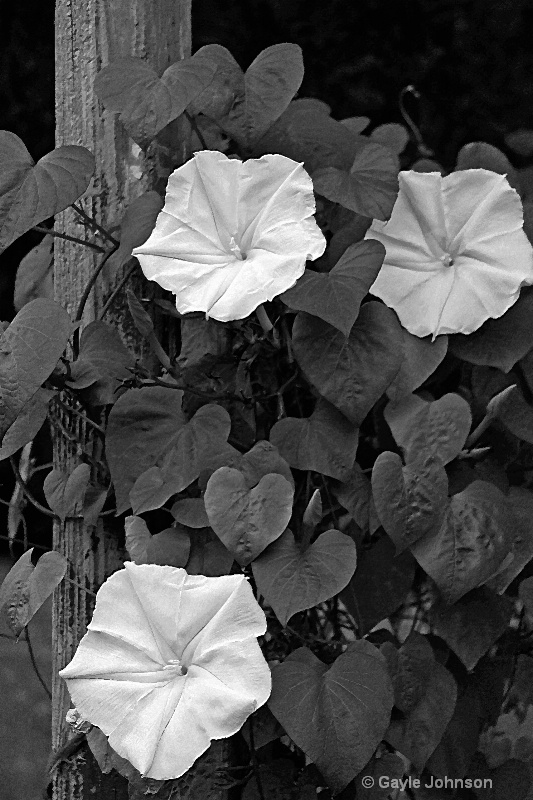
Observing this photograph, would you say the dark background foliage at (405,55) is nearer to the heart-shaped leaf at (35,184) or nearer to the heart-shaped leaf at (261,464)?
the heart-shaped leaf at (35,184)

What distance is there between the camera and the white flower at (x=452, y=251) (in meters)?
1.09

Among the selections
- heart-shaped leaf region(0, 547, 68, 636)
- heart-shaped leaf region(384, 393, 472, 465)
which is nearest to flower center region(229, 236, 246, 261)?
heart-shaped leaf region(384, 393, 472, 465)

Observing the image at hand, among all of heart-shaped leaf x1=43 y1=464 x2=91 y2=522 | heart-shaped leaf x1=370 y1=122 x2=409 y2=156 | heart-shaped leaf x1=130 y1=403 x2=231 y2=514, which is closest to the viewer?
heart-shaped leaf x1=130 y1=403 x2=231 y2=514

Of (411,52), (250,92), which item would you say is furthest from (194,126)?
(411,52)

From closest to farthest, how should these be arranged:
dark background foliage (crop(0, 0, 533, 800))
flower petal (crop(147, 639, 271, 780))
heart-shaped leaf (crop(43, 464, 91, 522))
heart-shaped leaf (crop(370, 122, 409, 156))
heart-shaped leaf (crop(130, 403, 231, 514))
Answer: flower petal (crop(147, 639, 271, 780)) < heart-shaped leaf (crop(130, 403, 231, 514)) < heart-shaped leaf (crop(43, 464, 91, 522)) < heart-shaped leaf (crop(370, 122, 409, 156)) < dark background foliage (crop(0, 0, 533, 800))

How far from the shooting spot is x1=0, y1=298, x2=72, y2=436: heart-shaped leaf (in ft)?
3.23

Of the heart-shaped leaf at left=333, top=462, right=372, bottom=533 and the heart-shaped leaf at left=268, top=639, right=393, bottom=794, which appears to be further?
the heart-shaped leaf at left=333, top=462, right=372, bottom=533

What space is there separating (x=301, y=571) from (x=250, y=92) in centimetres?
52

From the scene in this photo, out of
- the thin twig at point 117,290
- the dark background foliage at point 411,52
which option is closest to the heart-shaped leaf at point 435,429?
the thin twig at point 117,290

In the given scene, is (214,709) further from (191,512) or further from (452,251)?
(452,251)

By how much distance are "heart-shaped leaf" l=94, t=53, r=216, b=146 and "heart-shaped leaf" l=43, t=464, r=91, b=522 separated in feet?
1.19

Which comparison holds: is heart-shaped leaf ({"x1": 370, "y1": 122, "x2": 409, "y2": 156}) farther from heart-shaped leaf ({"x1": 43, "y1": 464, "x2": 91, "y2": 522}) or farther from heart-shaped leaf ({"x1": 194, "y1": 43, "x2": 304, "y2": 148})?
heart-shaped leaf ({"x1": 43, "y1": 464, "x2": 91, "y2": 522})

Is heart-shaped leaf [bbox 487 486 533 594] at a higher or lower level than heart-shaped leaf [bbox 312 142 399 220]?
lower

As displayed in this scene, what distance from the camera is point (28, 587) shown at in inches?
42.6
